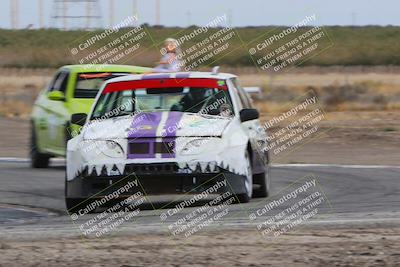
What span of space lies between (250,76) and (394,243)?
6047cm


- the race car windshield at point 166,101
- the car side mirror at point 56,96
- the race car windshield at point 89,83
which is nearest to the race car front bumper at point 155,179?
the race car windshield at point 166,101

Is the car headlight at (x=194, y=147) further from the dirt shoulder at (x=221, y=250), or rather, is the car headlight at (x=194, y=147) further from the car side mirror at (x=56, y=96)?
the car side mirror at (x=56, y=96)

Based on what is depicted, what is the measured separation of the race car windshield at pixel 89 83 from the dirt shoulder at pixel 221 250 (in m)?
8.13

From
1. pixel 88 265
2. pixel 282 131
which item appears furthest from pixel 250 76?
pixel 88 265

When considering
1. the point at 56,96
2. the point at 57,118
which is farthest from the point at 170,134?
the point at 57,118

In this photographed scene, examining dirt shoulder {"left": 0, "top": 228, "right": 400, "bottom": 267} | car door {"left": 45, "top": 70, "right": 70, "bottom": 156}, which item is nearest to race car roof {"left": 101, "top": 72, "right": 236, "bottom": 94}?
car door {"left": 45, "top": 70, "right": 70, "bottom": 156}

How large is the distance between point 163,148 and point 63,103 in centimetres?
579

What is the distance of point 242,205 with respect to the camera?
1214 cm

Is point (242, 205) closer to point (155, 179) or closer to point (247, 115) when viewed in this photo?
point (155, 179)

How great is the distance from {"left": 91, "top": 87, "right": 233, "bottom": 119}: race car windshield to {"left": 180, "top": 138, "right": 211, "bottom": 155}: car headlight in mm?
894

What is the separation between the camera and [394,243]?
8.93 m

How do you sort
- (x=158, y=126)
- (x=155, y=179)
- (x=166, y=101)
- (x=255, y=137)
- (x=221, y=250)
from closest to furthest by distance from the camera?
(x=221, y=250) < (x=155, y=179) < (x=158, y=126) < (x=166, y=101) < (x=255, y=137)

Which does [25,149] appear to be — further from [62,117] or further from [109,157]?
[109,157]

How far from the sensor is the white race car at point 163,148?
38.9 feet
